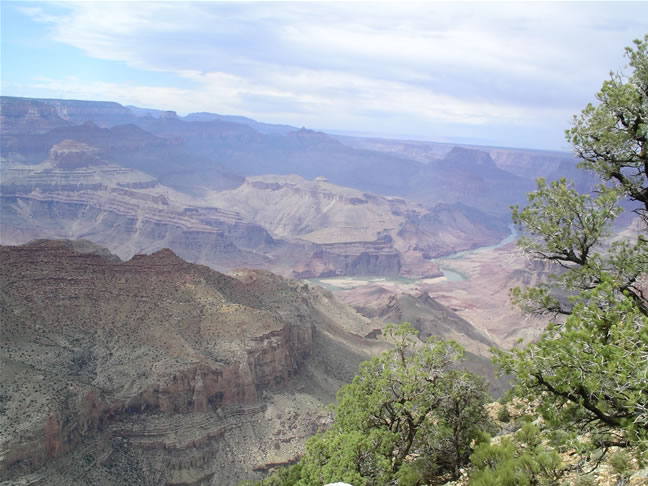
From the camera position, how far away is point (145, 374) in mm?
48406

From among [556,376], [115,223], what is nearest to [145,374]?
[556,376]

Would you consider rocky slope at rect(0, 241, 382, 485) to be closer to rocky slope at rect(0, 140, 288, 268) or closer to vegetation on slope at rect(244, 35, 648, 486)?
vegetation on slope at rect(244, 35, 648, 486)

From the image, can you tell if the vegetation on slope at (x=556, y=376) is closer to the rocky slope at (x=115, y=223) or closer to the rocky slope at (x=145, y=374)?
the rocky slope at (x=145, y=374)

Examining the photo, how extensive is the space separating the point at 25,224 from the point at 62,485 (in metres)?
158

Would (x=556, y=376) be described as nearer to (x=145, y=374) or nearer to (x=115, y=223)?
(x=145, y=374)

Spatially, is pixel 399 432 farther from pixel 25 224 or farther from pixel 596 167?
pixel 25 224

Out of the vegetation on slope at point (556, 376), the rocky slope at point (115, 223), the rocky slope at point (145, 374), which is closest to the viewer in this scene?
the vegetation on slope at point (556, 376)

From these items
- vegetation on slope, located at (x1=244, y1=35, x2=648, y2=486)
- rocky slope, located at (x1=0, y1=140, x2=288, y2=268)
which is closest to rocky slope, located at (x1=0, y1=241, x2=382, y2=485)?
vegetation on slope, located at (x1=244, y1=35, x2=648, y2=486)

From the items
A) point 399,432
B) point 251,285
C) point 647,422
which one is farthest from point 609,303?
point 251,285

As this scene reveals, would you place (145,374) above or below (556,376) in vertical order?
below

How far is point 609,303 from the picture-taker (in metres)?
12.0

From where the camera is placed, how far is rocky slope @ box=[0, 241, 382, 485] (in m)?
41.0

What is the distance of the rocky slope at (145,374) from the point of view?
134 feet

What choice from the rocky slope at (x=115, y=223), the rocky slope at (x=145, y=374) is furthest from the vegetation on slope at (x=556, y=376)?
the rocky slope at (x=115, y=223)
